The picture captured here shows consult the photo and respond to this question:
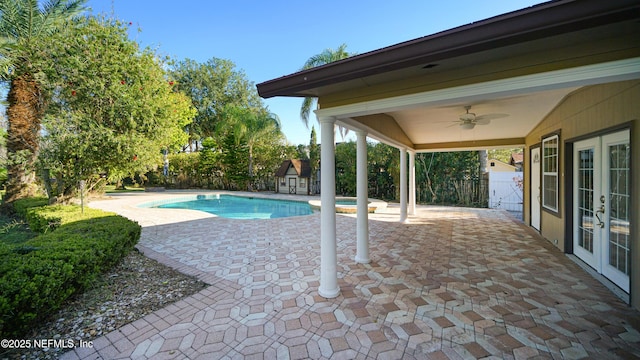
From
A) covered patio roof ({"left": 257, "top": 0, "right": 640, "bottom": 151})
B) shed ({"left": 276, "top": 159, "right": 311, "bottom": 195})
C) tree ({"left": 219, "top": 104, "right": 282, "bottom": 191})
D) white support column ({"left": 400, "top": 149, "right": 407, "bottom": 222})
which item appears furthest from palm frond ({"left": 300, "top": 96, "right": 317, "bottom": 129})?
covered patio roof ({"left": 257, "top": 0, "right": 640, "bottom": 151})

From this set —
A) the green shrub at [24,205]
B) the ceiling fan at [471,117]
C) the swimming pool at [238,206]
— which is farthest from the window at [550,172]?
the green shrub at [24,205]

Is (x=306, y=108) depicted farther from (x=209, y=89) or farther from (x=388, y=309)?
(x=209, y=89)

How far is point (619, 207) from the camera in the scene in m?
3.74

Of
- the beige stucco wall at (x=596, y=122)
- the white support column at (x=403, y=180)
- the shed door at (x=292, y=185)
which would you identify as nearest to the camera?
the beige stucco wall at (x=596, y=122)

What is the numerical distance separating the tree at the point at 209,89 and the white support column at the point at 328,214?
101ft

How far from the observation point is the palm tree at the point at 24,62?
24.5 feet

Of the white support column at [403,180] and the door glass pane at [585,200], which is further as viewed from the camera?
the white support column at [403,180]

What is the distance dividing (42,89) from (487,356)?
1017cm

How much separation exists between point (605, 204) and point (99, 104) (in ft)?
35.0

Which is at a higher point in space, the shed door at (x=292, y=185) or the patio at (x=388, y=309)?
the shed door at (x=292, y=185)

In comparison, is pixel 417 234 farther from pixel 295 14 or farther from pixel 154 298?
pixel 295 14

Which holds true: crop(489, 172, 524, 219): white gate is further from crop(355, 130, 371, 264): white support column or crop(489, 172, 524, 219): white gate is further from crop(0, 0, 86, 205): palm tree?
crop(0, 0, 86, 205): palm tree

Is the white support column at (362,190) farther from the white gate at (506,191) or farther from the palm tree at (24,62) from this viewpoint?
the white gate at (506,191)

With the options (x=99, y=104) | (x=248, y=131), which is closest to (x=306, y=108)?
(x=248, y=131)
